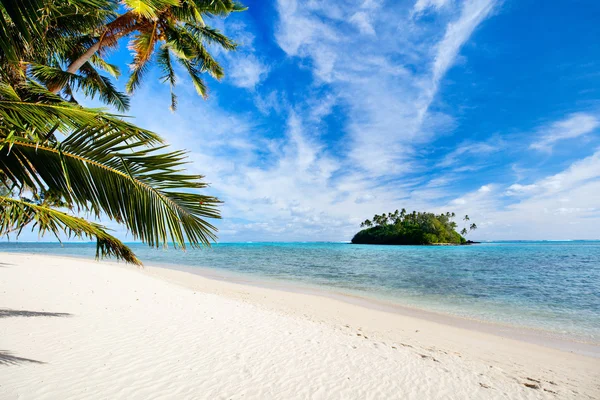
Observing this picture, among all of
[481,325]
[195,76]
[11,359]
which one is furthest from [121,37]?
[481,325]

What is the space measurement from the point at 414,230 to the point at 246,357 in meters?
105

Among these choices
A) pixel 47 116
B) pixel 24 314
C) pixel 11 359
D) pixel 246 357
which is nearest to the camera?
pixel 47 116

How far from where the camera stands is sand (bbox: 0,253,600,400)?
13.2 feet

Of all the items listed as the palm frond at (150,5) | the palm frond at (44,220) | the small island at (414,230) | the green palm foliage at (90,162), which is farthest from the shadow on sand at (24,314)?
the small island at (414,230)

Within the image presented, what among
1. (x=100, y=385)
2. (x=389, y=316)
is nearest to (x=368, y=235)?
(x=389, y=316)

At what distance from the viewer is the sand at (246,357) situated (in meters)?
4.02

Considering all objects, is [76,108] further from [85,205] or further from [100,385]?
[100,385]

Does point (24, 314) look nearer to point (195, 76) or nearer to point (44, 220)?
point (44, 220)

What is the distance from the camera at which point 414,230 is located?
331ft

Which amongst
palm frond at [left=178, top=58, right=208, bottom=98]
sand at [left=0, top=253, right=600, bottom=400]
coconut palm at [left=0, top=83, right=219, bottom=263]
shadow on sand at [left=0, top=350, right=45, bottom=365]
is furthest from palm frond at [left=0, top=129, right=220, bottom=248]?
palm frond at [left=178, top=58, right=208, bottom=98]

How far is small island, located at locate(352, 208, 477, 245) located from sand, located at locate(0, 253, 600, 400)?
98503 millimetres

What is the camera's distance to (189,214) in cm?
277

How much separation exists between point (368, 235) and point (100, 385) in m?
122

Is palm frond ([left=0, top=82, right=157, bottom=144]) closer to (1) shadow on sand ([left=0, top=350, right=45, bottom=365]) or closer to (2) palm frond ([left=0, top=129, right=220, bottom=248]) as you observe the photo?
(2) palm frond ([left=0, top=129, right=220, bottom=248])
